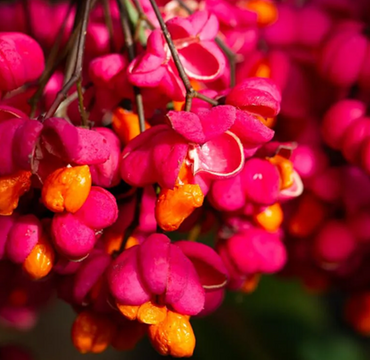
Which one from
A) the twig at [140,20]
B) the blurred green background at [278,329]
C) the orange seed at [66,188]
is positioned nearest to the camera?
the orange seed at [66,188]

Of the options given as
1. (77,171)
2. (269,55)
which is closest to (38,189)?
(77,171)

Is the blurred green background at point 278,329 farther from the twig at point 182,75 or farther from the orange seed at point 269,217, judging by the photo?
the twig at point 182,75

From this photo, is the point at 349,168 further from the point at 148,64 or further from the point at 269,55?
the point at 148,64

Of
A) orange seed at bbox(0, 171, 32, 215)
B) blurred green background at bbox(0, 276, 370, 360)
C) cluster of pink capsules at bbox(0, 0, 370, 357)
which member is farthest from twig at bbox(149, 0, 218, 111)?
blurred green background at bbox(0, 276, 370, 360)

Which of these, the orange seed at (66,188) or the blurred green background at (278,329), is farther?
the blurred green background at (278,329)

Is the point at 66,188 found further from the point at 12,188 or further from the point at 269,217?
the point at 269,217

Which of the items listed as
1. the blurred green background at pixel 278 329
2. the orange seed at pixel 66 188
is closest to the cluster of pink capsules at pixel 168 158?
the orange seed at pixel 66 188

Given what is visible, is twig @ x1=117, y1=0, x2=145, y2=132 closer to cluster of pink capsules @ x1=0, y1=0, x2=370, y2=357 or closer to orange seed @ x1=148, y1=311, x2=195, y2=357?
cluster of pink capsules @ x1=0, y1=0, x2=370, y2=357
